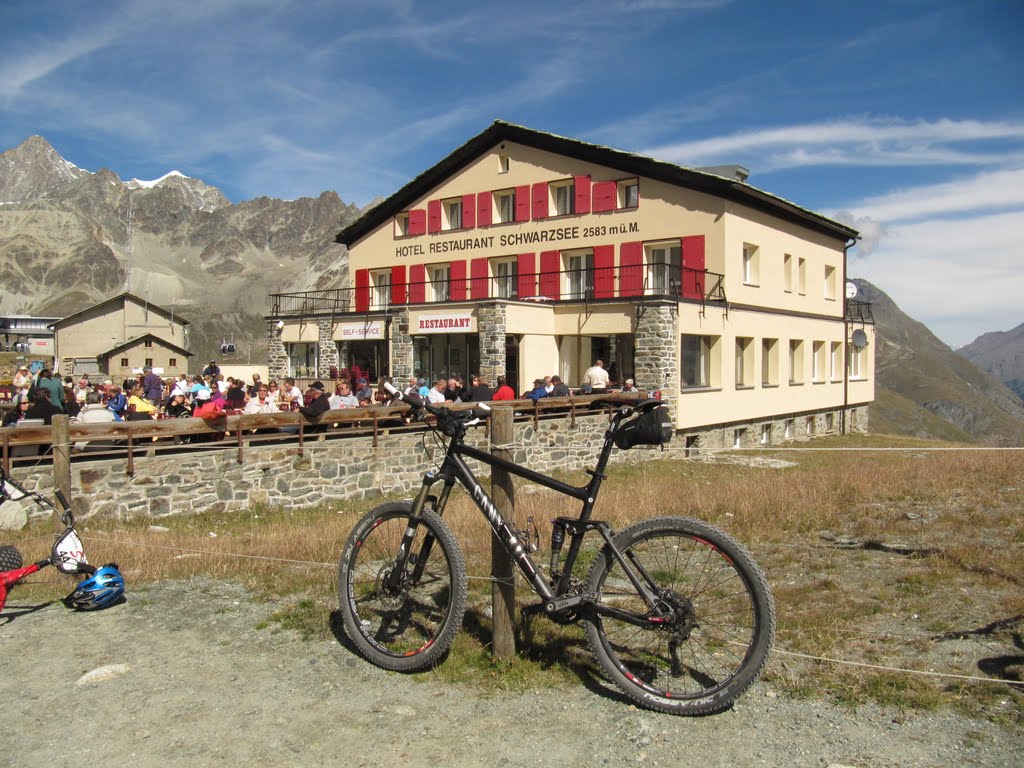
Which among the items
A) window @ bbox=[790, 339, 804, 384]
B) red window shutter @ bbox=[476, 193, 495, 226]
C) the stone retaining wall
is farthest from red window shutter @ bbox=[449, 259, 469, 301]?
the stone retaining wall

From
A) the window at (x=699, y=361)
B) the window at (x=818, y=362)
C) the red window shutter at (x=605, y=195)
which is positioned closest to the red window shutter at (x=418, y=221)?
the red window shutter at (x=605, y=195)

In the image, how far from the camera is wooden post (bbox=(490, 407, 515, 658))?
14.4 ft

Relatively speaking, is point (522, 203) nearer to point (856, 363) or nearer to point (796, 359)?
point (796, 359)

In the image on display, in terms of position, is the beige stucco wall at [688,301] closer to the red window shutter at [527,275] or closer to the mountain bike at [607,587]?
the red window shutter at [527,275]

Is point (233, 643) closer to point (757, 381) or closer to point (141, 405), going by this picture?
point (141, 405)

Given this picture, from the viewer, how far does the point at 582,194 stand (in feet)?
90.1

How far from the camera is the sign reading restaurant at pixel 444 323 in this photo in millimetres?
26094

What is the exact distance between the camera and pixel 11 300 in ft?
608

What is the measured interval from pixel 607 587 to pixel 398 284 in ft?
96.6

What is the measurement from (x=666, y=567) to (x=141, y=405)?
43.6ft

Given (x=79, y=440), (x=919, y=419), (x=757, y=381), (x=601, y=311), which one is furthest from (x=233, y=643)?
(x=919, y=419)

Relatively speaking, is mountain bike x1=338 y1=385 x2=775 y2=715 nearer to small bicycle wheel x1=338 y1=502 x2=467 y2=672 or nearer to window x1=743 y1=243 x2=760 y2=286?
small bicycle wheel x1=338 y1=502 x2=467 y2=672

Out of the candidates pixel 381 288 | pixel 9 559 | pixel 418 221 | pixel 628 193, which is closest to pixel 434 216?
pixel 418 221

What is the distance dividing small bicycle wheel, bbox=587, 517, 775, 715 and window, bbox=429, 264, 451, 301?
92.1ft
